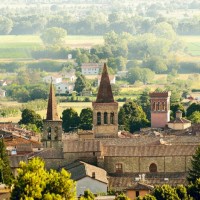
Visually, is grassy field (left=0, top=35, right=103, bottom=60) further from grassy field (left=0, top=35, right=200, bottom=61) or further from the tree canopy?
the tree canopy

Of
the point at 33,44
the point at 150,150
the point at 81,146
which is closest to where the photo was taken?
the point at 81,146

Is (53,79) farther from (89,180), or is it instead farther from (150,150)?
(89,180)

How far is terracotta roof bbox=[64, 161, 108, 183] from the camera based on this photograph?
40.4 m

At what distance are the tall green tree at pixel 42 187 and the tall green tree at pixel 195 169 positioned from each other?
17.1 ft

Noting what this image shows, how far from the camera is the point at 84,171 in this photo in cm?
4075

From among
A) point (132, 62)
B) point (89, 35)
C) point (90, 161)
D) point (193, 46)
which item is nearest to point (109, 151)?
point (90, 161)

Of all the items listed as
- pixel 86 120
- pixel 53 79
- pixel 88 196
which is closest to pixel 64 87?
pixel 53 79

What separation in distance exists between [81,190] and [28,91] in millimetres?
50059

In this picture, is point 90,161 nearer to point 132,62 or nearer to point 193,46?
point 132,62

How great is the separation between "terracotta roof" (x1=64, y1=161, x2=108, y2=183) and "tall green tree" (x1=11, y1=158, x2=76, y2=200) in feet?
13.9

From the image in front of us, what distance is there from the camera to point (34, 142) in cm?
5122

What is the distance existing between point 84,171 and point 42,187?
222 inches

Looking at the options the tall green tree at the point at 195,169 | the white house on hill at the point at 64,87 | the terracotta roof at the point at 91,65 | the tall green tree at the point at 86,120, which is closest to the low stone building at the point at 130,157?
the tall green tree at the point at 195,169

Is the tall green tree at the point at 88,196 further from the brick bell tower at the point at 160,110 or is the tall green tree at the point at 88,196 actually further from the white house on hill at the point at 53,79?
the white house on hill at the point at 53,79
